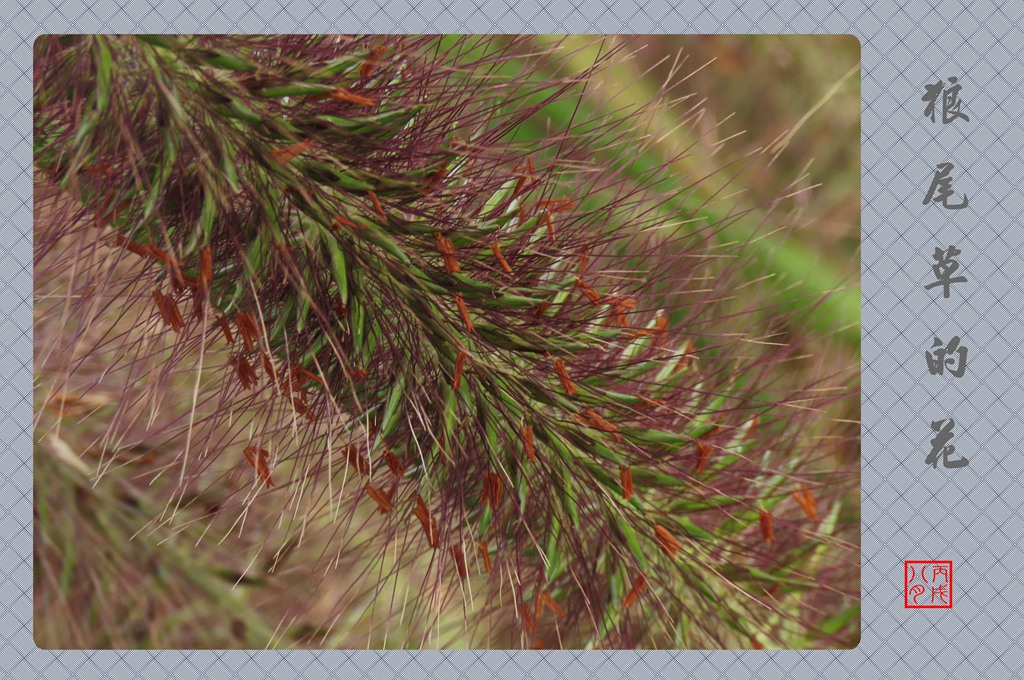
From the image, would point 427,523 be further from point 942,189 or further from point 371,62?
point 942,189

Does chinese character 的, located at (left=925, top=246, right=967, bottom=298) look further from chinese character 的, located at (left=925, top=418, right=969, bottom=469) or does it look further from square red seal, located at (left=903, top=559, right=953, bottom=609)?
square red seal, located at (left=903, top=559, right=953, bottom=609)

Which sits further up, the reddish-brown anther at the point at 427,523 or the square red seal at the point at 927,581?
the reddish-brown anther at the point at 427,523

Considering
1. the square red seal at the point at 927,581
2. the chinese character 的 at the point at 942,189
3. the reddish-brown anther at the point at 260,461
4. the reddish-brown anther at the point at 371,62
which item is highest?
the reddish-brown anther at the point at 371,62

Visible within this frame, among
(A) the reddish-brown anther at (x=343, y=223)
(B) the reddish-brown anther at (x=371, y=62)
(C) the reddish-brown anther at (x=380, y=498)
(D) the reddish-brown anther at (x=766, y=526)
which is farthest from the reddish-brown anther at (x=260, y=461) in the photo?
(D) the reddish-brown anther at (x=766, y=526)

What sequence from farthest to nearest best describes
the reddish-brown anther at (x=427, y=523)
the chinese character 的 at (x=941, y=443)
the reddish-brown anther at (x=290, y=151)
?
the chinese character 的 at (x=941, y=443), the reddish-brown anther at (x=427, y=523), the reddish-brown anther at (x=290, y=151)

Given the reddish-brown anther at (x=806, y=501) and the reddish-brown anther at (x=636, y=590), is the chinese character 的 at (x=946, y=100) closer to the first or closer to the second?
the reddish-brown anther at (x=806, y=501)

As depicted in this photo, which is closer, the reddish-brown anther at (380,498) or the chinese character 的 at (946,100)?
the reddish-brown anther at (380,498)

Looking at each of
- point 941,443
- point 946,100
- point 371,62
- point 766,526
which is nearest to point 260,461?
point 371,62

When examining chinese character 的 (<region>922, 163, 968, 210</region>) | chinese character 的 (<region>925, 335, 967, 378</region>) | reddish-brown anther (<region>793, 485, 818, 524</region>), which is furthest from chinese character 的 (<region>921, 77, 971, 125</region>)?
reddish-brown anther (<region>793, 485, 818, 524</region>)
